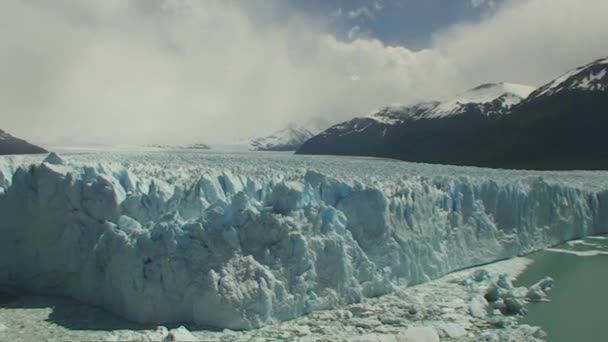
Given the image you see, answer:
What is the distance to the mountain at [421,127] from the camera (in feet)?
218

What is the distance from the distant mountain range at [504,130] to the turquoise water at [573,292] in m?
34.1

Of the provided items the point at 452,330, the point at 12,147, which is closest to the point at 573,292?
the point at 452,330

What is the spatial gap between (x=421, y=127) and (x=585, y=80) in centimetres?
2174

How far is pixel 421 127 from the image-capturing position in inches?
2867

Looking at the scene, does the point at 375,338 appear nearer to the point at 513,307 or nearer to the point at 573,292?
the point at 513,307

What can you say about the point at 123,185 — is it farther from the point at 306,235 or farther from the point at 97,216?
the point at 306,235

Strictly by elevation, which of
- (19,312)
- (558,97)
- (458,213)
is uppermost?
(558,97)

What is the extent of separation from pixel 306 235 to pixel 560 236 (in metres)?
10.6

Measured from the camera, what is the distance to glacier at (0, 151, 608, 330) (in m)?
9.16

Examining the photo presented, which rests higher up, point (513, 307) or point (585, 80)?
point (585, 80)

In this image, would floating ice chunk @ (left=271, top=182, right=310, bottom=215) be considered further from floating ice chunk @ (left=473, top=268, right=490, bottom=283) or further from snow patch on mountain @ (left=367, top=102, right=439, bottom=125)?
snow patch on mountain @ (left=367, top=102, right=439, bottom=125)

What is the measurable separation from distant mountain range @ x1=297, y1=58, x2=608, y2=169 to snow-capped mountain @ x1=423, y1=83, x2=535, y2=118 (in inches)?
5.2

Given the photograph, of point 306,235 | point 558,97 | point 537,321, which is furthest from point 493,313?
point 558,97

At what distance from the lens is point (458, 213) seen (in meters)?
13.5
